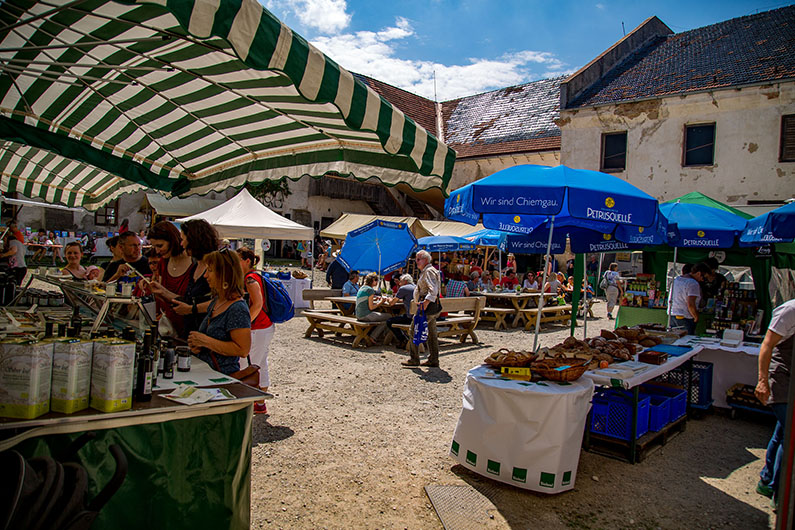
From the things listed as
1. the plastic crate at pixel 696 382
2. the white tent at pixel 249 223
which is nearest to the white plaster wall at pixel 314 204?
the white tent at pixel 249 223

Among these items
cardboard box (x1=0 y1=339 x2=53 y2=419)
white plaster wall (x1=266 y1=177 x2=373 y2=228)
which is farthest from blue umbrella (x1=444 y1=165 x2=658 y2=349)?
white plaster wall (x1=266 y1=177 x2=373 y2=228)

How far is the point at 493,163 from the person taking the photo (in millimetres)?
26344

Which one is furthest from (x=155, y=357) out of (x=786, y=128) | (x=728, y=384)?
(x=786, y=128)

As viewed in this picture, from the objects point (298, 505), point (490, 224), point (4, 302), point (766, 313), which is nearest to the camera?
point (298, 505)

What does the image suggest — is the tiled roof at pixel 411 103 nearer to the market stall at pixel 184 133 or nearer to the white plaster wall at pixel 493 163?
the white plaster wall at pixel 493 163

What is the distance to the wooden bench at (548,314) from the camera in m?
13.2

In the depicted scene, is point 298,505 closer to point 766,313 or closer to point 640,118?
point 766,313

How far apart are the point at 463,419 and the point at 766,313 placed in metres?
7.81

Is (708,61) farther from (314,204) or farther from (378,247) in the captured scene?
(314,204)

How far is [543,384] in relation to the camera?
420 centimetres

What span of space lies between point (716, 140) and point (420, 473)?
18944mm

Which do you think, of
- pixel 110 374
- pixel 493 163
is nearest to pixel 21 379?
pixel 110 374

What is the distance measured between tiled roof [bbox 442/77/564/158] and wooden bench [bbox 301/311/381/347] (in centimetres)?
1709

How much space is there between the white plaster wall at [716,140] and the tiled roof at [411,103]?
1088cm
